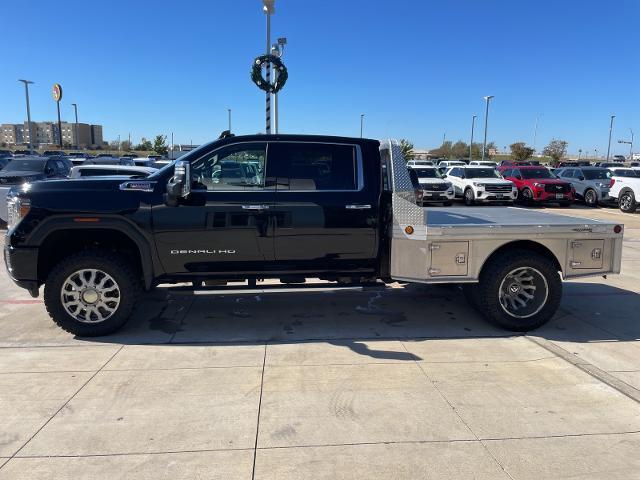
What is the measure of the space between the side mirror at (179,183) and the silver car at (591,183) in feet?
67.0

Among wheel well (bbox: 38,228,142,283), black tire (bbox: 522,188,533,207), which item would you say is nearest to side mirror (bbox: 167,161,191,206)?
wheel well (bbox: 38,228,142,283)

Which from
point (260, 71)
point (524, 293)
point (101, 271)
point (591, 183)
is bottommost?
point (524, 293)

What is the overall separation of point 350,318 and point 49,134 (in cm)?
17061

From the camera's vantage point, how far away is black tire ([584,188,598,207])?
70.8 ft

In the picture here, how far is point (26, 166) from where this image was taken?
1756cm

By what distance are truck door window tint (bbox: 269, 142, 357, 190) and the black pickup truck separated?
0.01m

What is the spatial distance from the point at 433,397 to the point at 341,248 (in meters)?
1.87

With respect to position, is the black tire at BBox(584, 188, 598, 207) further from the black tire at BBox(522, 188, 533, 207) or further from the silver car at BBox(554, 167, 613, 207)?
the black tire at BBox(522, 188, 533, 207)

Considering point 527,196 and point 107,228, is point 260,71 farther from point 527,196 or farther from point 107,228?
point 527,196

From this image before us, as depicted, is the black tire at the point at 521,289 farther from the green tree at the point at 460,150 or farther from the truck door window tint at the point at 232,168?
the green tree at the point at 460,150

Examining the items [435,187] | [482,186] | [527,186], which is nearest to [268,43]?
[435,187]

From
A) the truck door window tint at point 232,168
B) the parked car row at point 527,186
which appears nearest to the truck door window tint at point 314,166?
the truck door window tint at point 232,168

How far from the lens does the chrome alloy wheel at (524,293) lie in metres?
5.46

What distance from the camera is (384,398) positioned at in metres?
3.93
